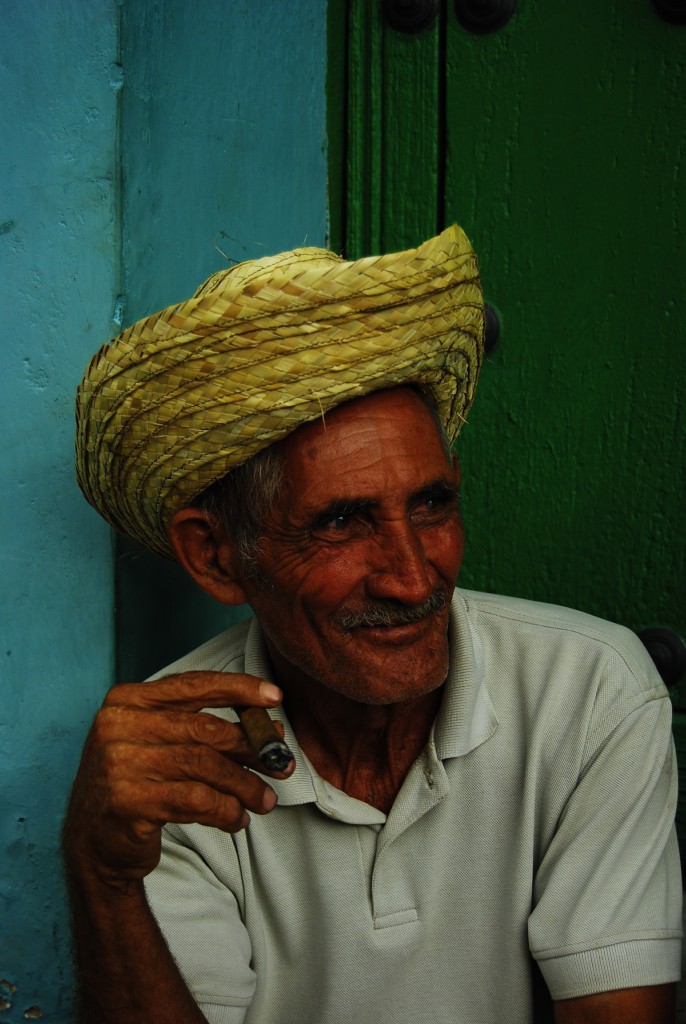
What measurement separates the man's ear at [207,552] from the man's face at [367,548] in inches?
6.0

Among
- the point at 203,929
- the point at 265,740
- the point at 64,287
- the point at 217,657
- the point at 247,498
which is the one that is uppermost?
the point at 64,287

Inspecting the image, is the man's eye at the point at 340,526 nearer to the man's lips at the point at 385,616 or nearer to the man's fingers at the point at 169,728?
the man's lips at the point at 385,616

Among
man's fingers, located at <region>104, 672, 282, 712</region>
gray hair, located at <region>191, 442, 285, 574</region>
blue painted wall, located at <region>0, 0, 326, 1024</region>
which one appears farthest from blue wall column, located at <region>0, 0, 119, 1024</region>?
man's fingers, located at <region>104, 672, 282, 712</region>

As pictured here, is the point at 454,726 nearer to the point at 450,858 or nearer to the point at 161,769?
the point at 450,858

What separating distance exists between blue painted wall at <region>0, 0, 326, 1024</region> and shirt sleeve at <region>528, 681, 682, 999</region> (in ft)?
3.00

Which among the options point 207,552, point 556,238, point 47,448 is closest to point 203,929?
point 207,552

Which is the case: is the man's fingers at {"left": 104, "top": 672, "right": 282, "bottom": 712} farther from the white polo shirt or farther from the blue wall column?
the blue wall column

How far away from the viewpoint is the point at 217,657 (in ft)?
6.66

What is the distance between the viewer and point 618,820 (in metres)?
1.65

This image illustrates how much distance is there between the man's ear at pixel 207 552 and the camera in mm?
1852

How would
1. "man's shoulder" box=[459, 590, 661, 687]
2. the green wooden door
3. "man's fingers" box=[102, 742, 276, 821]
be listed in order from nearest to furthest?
"man's fingers" box=[102, 742, 276, 821] → "man's shoulder" box=[459, 590, 661, 687] → the green wooden door

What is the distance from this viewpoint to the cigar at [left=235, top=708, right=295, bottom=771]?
50.1 inches

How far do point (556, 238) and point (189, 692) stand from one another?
1.36 metres

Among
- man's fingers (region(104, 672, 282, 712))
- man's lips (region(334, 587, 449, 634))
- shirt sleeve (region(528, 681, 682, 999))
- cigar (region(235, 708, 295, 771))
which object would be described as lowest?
shirt sleeve (region(528, 681, 682, 999))
